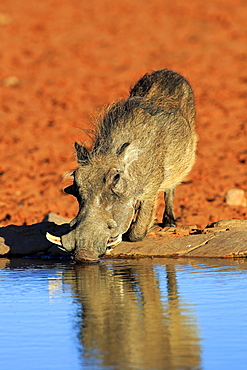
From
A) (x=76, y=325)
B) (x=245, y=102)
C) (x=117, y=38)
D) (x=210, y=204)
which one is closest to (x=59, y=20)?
(x=117, y=38)

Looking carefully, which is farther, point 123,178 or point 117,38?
point 117,38

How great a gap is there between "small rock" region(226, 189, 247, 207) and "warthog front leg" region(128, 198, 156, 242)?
4.15 metres

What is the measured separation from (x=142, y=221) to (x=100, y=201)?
82 cm

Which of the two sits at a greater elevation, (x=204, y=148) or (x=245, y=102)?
(x=245, y=102)

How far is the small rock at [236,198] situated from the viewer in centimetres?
1104

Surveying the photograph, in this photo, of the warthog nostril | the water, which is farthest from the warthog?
the water

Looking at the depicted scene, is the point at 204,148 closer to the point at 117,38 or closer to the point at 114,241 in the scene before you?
the point at 114,241

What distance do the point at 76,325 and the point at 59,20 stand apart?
78.1 feet

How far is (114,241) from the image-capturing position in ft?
20.1

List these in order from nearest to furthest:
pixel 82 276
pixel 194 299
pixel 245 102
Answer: pixel 194 299 < pixel 82 276 < pixel 245 102

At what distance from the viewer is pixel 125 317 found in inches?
167

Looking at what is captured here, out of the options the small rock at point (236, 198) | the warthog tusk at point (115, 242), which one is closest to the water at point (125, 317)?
the warthog tusk at point (115, 242)

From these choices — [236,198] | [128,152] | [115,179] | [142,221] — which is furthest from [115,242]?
[236,198]

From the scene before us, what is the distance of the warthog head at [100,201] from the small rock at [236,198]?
4.43m
